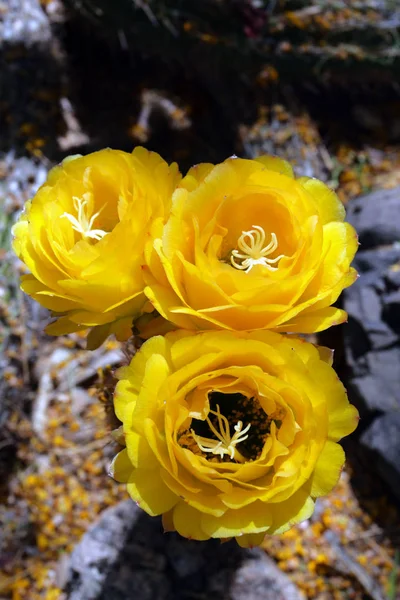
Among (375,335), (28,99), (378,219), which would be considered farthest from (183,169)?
(375,335)

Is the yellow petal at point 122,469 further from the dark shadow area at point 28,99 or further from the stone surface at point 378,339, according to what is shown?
the dark shadow area at point 28,99

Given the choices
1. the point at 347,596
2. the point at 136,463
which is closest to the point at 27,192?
the point at 136,463

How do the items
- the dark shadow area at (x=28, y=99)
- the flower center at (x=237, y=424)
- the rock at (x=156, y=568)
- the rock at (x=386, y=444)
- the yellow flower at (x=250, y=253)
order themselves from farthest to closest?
1. the dark shadow area at (x=28, y=99)
2. the rock at (x=386, y=444)
3. the rock at (x=156, y=568)
4. the flower center at (x=237, y=424)
5. the yellow flower at (x=250, y=253)

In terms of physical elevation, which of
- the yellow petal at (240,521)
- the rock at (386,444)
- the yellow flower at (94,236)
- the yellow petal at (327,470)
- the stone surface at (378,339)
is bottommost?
the rock at (386,444)

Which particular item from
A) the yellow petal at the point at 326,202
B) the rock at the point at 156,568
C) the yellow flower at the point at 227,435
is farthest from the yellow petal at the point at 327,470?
the rock at the point at 156,568

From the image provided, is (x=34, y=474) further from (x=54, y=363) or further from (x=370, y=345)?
(x=370, y=345)

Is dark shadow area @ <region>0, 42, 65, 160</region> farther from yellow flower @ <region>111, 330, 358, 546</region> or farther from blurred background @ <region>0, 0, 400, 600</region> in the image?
yellow flower @ <region>111, 330, 358, 546</region>
